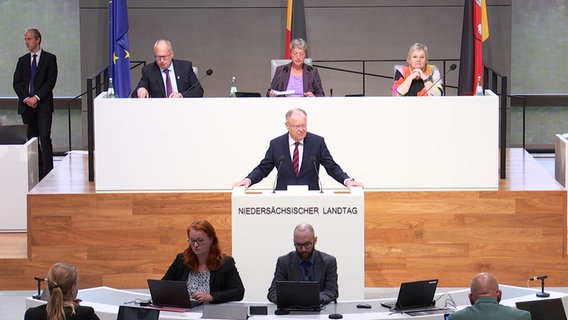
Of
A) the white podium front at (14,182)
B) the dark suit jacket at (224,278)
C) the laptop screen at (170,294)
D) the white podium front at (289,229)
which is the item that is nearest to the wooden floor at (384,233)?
the white podium front at (14,182)

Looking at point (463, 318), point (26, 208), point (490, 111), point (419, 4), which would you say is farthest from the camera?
point (419, 4)

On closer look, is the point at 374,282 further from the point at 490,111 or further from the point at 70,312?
the point at 70,312

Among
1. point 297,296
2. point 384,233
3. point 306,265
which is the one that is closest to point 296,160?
point 384,233

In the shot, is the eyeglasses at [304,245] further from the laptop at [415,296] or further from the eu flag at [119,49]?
the eu flag at [119,49]

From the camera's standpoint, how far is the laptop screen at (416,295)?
21.3 ft

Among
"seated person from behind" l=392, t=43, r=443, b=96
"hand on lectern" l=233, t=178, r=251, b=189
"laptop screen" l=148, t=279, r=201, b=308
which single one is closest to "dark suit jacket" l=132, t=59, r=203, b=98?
"seated person from behind" l=392, t=43, r=443, b=96

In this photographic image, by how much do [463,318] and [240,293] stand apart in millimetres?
1855

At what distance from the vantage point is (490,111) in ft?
30.9

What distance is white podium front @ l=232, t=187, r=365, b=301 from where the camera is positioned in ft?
25.1

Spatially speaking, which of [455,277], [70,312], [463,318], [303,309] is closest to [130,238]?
[455,277]

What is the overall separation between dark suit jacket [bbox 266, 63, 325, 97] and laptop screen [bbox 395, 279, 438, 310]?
3.54 meters

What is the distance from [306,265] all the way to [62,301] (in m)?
1.96

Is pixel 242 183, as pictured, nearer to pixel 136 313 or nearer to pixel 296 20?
pixel 136 313

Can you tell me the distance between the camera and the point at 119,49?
10609mm
